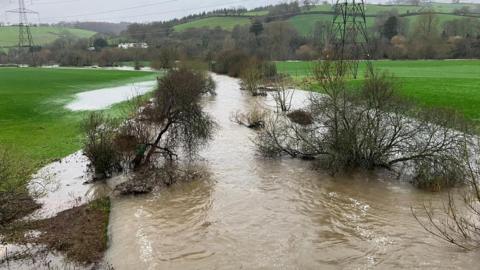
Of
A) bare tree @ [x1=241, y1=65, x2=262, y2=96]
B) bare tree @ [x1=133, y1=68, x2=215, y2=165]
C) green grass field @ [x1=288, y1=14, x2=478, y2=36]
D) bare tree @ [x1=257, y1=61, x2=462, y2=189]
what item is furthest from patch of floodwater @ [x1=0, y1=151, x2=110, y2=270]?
green grass field @ [x1=288, y1=14, x2=478, y2=36]

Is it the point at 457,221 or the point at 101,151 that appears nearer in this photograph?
the point at 457,221

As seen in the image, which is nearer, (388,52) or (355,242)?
(355,242)

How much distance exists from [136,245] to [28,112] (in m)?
33.3

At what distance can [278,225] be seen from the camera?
55.5ft

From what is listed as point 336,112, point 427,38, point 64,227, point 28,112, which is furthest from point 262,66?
Answer: point 427,38

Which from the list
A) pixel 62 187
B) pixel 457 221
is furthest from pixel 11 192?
pixel 457 221

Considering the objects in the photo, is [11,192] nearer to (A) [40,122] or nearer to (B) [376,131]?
(B) [376,131]

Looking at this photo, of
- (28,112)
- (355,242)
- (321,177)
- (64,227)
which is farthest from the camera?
(28,112)

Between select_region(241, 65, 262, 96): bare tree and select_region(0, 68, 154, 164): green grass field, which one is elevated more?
select_region(241, 65, 262, 96): bare tree

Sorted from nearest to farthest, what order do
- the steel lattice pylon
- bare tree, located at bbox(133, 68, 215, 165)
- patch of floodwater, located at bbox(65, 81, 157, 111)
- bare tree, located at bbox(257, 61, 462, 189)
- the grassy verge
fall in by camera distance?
the grassy verge
bare tree, located at bbox(257, 61, 462, 189)
bare tree, located at bbox(133, 68, 215, 165)
the steel lattice pylon
patch of floodwater, located at bbox(65, 81, 157, 111)

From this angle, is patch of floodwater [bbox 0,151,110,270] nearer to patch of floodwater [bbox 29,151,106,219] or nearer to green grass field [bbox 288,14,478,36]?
patch of floodwater [bbox 29,151,106,219]

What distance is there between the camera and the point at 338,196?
20.0 meters

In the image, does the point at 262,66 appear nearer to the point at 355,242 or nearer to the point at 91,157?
the point at 91,157

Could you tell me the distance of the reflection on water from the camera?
560 inches
